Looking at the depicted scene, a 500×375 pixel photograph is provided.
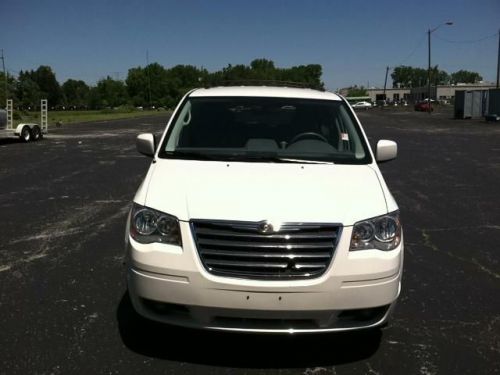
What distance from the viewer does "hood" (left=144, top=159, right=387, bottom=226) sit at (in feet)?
10.6

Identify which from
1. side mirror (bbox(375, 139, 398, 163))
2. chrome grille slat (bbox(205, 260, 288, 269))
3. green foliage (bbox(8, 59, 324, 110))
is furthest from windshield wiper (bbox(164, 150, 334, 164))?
green foliage (bbox(8, 59, 324, 110))

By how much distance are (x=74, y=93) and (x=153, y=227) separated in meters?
184

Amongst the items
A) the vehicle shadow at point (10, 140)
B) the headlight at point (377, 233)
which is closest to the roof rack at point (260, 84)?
the headlight at point (377, 233)

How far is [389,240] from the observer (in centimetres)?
339

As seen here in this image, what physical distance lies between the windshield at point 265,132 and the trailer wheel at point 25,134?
1893 centimetres

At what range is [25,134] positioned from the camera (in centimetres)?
2212

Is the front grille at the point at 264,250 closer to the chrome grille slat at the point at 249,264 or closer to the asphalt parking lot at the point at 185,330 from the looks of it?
the chrome grille slat at the point at 249,264

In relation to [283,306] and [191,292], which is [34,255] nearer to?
[191,292]

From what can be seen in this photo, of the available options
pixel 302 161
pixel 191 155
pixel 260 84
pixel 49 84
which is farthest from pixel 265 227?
pixel 49 84

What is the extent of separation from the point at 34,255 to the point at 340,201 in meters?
3.67

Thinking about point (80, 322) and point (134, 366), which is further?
point (80, 322)

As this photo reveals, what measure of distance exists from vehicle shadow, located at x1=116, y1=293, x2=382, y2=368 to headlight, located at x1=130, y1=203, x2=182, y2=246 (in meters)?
0.74

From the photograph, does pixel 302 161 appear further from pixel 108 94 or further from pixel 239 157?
pixel 108 94

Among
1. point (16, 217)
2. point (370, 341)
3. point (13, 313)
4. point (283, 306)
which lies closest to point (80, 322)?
point (13, 313)
